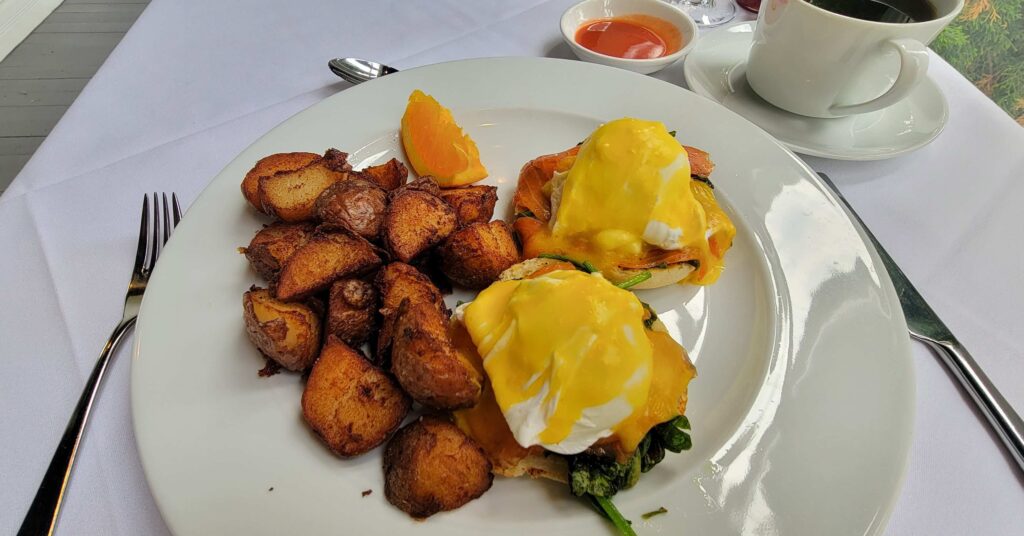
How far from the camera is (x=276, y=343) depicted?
1129 millimetres

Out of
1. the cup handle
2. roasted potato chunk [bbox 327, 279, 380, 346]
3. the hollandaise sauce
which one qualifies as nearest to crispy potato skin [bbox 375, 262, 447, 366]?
roasted potato chunk [bbox 327, 279, 380, 346]

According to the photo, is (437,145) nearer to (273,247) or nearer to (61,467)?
(273,247)

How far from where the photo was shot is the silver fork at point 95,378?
41.0 inches

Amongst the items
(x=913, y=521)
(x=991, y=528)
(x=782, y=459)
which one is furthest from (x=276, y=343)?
(x=991, y=528)

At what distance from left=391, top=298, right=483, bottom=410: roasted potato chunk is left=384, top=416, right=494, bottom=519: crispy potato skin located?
0.06 metres

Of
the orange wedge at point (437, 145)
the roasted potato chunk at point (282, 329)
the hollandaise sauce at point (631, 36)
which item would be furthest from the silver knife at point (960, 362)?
the roasted potato chunk at point (282, 329)

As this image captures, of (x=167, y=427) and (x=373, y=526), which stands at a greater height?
(x=167, y=427)

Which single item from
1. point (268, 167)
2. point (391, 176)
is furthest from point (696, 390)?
point (268, 167)

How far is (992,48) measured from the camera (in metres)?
2.53

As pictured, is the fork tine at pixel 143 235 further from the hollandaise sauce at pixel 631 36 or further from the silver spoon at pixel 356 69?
the hollandaise sauce at pixel 631 36

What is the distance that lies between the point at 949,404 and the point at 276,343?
4.95 feet

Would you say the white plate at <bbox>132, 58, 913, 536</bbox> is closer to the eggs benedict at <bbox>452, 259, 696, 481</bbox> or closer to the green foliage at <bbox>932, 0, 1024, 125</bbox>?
the eggs benedict at <bbox>452, 259, 696, 481</bbox>

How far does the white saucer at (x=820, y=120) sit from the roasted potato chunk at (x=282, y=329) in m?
1.50

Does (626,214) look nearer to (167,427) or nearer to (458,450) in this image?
(458,450)
